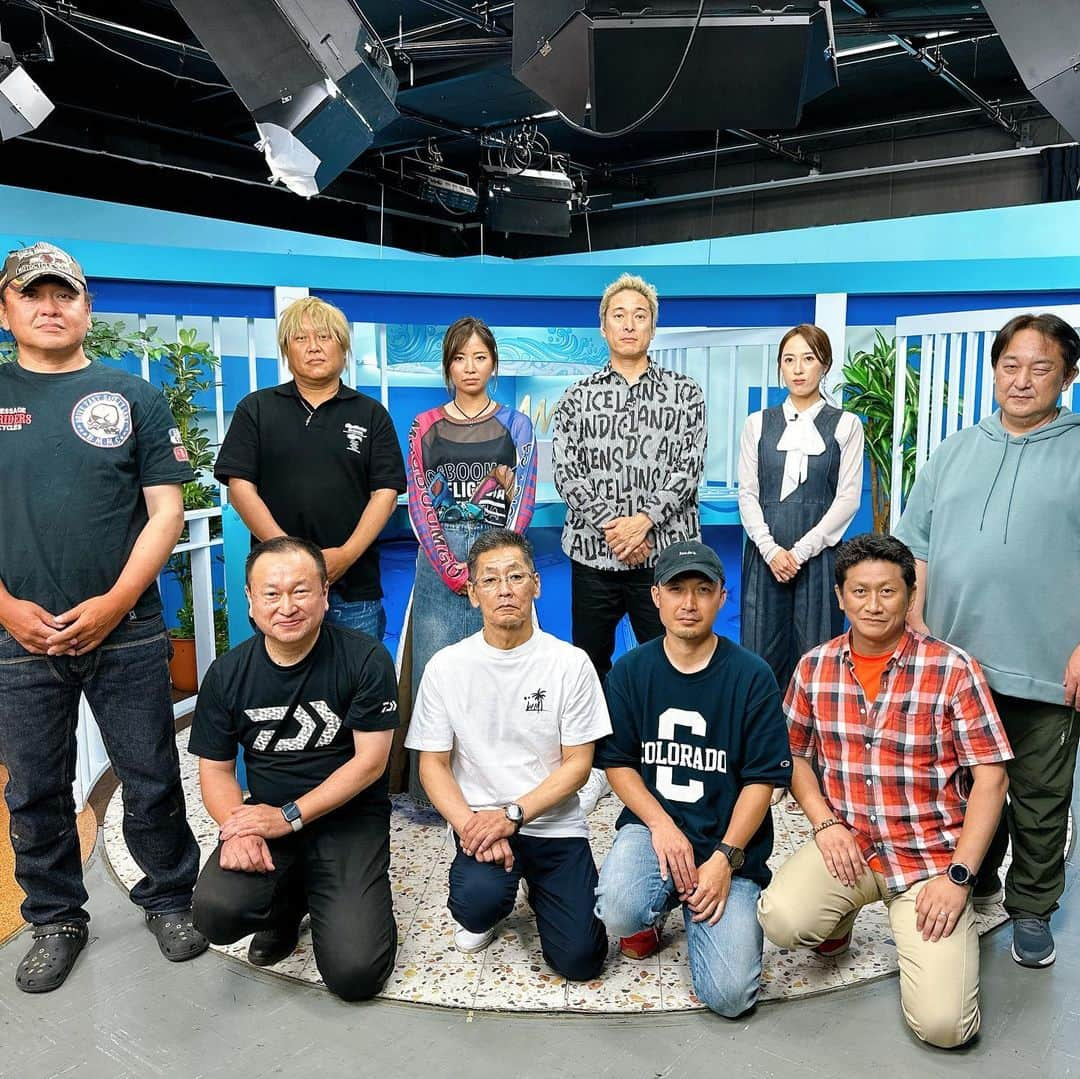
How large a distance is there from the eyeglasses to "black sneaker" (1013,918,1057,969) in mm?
1427

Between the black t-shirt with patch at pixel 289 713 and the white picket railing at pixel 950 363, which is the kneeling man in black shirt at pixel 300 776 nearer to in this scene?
the black t-shirt with patch at pixel 289 713

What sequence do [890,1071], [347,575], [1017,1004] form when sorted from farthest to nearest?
[347,575], [1017,1004], [890,1071]

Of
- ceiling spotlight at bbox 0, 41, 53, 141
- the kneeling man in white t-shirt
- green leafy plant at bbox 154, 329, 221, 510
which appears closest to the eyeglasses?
the kneeling man in white t-shirt

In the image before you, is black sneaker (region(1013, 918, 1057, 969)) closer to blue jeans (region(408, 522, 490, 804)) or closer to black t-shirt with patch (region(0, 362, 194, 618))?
blue jeans (region(408, 522, 490, 804))

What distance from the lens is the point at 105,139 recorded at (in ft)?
24.2

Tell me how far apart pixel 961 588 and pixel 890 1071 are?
1039 millimetres

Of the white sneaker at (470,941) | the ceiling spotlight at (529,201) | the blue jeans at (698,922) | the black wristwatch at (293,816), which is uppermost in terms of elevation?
the ceiling spotlight at (529,201)

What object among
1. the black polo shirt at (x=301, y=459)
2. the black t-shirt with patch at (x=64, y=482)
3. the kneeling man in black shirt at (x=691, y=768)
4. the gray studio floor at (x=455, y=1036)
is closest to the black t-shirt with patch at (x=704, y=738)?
the kneeling man in black shirt at (x=691, y=768)

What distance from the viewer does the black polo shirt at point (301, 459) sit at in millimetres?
2588

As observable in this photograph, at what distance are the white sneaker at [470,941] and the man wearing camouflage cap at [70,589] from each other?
61cm

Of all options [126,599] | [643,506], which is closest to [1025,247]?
[643,506]

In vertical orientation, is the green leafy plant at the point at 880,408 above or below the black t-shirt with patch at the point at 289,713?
above

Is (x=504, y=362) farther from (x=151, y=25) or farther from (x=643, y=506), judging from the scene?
(x=151, y=25)

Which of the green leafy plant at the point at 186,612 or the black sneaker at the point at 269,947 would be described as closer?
the black sneaker at the point at 269,947
